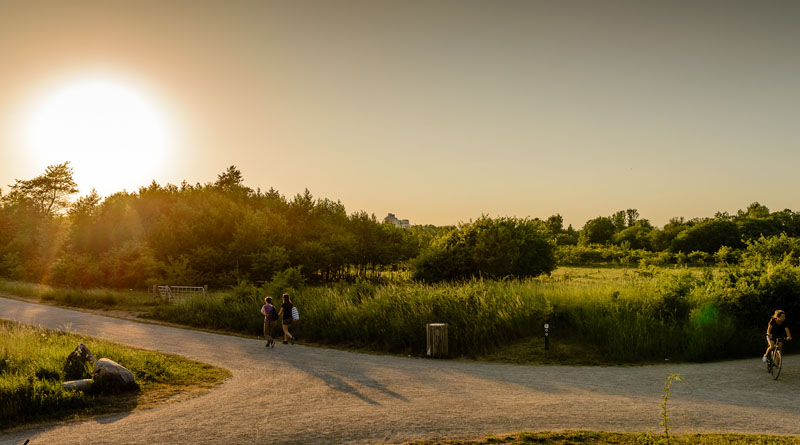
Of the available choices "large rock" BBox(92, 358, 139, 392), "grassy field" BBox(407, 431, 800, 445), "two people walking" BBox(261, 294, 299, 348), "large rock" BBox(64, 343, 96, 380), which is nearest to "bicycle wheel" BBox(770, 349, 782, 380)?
"grassy field" BBox(407, 431, 800, 445)

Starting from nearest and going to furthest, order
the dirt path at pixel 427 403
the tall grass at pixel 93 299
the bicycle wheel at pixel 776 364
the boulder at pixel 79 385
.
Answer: the dirt path at pixel 427 403 < the boulder at pixel 79 385 < the bicycle wheel at pixel 776 364 < the tall grass at pixel 93 299

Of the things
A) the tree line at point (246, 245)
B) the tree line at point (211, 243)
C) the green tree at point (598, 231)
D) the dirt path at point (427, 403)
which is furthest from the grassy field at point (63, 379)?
the green tree at point (598, 231)

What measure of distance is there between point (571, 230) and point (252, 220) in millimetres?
79962

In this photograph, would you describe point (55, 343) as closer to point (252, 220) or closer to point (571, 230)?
point (252, 220)

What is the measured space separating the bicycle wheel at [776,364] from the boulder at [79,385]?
16640mm

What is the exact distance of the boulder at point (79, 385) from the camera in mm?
10734

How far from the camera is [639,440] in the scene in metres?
8.03

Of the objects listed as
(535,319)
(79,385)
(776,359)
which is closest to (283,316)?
(79,385)

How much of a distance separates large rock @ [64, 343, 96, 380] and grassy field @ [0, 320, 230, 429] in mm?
143

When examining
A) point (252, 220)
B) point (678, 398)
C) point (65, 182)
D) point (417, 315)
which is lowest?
point (678, 398)

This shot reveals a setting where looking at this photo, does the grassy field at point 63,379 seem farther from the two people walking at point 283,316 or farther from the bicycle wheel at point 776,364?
the bicycle wheel at point 776,364

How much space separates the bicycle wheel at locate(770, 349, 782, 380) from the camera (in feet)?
42.3

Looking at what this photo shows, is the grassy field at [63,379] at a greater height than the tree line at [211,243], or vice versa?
the tree line at [211,243]

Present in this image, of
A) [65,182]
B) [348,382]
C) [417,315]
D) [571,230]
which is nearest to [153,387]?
[348,382]
